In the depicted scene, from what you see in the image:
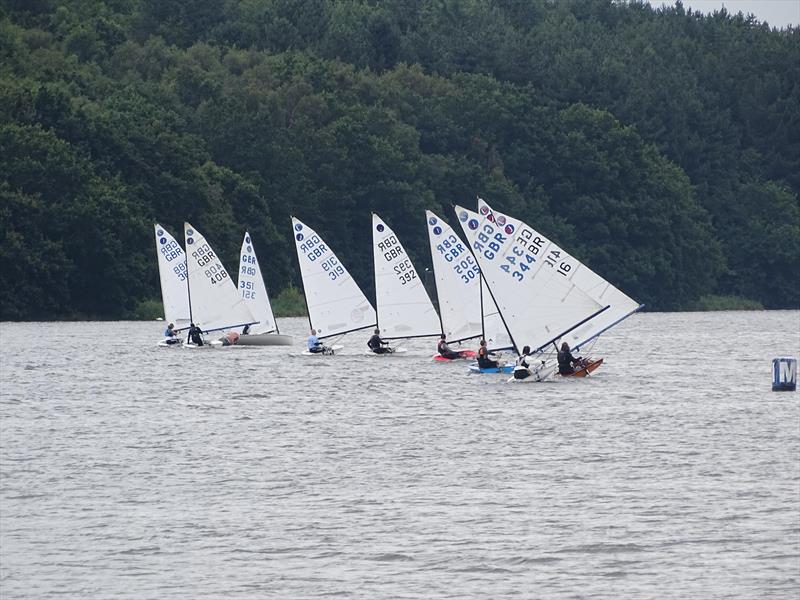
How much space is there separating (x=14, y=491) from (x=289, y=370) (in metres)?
29.3

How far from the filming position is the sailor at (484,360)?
2125 inches

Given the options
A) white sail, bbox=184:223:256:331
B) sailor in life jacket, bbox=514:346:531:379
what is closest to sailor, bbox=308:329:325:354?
white sail, bbox=184:223:256:331

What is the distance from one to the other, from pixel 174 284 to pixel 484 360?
23.3 metres

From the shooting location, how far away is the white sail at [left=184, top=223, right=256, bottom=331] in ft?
236

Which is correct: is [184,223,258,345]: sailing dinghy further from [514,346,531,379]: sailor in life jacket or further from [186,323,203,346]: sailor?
[514,346,531,379]: sailor in life jacket

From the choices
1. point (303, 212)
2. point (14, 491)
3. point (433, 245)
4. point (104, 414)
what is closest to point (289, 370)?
point (433, 245)

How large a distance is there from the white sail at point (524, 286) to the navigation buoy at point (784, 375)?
568cm

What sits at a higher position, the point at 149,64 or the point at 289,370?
the point at 149,64

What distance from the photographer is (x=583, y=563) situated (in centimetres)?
2516

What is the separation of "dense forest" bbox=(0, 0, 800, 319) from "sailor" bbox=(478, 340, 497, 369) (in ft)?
157

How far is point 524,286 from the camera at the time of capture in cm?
5128

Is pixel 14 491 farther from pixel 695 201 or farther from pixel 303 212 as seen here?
pixel 695 201

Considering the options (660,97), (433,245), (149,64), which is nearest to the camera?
(433,245)

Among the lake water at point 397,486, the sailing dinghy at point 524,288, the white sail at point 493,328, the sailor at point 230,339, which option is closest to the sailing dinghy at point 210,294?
the sailor at point 230,339
